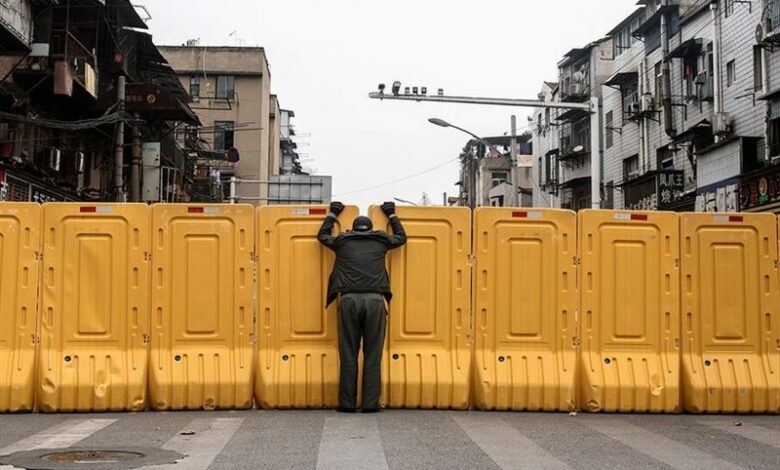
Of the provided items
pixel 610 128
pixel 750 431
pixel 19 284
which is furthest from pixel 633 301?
pixel 610 128

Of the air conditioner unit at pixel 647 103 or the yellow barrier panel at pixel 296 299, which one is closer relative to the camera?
the yellow barrier panel at pixel 296 299

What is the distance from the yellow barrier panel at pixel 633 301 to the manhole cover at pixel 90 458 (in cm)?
529

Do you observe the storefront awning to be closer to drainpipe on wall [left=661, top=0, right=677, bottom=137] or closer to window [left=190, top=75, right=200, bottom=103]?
drainpipe on wall [left=661, top=0, right=677, bottom=137]

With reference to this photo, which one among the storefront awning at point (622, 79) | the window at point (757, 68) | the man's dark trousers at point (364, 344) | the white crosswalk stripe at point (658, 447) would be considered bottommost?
the white crosswalk stripe at point (658, 447)

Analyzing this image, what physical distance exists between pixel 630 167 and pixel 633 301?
3168 centimetres

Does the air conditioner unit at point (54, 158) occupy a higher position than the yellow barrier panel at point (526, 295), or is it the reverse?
the air conditioner unit at point (54, 158)

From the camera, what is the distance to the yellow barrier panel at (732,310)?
434 inches

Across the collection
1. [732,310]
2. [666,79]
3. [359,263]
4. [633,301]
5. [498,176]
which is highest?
[498,176]

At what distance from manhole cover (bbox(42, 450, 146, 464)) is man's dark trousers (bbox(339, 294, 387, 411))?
10.3 ft

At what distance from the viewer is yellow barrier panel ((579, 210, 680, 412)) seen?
1094 centimetres

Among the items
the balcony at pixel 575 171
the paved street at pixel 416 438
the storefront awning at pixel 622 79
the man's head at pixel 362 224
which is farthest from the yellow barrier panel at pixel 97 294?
the balcony at pixel 575 171

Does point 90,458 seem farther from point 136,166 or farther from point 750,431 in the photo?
point 136,166

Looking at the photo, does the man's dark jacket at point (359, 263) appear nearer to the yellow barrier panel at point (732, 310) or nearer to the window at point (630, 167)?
the yellow barrier panel at point (732, 310)

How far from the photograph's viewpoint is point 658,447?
8.29 meters
